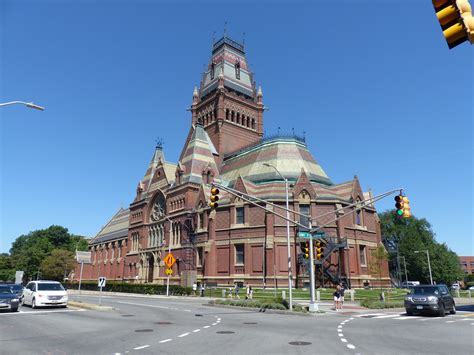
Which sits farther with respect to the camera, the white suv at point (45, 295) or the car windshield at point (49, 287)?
the car windshield at point (49, 287)

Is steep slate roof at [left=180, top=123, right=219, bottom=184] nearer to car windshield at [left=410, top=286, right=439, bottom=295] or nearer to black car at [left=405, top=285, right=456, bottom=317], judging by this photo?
car windshield at [left=410, top=286, right=439, bottom=295]

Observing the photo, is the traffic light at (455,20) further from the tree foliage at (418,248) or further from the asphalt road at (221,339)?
the tree foliage at (418,248)

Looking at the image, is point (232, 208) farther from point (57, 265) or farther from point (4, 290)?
point (57, 265)

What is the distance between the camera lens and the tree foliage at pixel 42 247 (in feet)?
325

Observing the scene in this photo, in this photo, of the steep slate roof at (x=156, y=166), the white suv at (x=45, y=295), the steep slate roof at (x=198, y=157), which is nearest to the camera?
the white suv at (x=45, y=295)

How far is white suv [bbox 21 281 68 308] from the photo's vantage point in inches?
881

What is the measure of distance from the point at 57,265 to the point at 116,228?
17.4 m

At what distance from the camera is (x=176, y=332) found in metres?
13.0

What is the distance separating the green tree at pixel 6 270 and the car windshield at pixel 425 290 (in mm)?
113216

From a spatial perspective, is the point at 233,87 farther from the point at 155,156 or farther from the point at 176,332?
the point at 176,332

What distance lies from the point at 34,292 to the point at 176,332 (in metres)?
14.5

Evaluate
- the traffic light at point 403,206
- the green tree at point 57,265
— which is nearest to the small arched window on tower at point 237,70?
the green tree at point 57,265

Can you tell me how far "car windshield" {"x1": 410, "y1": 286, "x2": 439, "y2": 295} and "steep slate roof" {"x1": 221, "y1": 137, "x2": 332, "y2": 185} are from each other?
2983 centimetres

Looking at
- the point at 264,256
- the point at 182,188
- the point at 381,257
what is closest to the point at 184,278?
the point at 264,256
